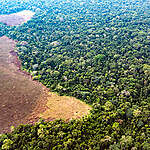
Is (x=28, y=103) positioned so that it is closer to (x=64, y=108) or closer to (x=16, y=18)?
(x=64, y=108)

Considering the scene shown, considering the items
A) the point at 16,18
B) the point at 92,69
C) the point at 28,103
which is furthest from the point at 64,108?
the point at 16,18

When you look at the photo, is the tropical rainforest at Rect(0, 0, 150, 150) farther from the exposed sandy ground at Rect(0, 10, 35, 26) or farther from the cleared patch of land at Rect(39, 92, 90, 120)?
the exposed sandy ground at Rect(0, 10, 35, 26)

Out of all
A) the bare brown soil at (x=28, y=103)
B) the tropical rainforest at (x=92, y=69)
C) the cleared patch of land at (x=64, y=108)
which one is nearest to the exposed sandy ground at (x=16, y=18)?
the tropical rainforest at (x=92, y=69)

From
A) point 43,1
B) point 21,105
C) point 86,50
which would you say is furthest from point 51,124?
point 43,1

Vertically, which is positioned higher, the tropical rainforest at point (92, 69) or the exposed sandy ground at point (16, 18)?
the exposed sandy ground at point (16, 18)

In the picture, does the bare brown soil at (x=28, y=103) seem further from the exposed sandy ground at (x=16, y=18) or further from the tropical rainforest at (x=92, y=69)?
the exposed sandy ground at (x=16, y=18)
